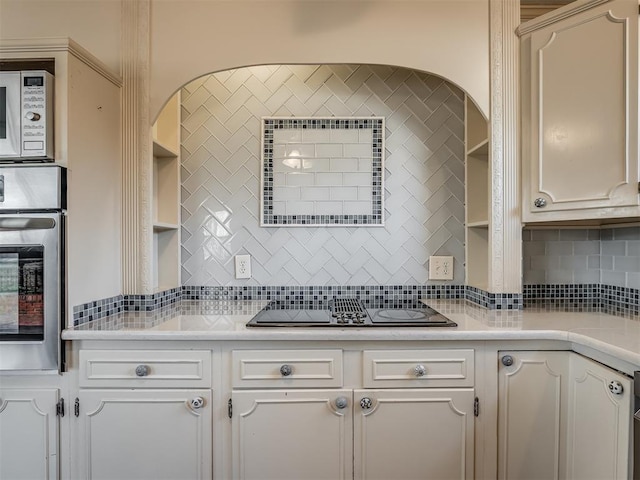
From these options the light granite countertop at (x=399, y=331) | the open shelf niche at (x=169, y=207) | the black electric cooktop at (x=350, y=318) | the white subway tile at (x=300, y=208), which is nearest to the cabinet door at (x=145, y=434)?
the light granite countertop at (x=399, y=331)

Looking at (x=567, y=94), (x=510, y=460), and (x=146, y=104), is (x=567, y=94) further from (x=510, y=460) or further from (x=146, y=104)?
(x=146, y=104)

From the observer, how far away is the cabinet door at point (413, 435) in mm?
1359

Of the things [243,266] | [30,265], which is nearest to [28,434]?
[30,265]

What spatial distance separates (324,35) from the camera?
1.70 meters

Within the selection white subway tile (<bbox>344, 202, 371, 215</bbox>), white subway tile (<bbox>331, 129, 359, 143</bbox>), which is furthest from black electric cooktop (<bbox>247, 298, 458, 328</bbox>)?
white subway tile (<bbox>331, 129, 359, 143</bbox>)

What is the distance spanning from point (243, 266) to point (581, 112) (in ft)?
5.49

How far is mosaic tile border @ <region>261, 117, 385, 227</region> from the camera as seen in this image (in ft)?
6.59

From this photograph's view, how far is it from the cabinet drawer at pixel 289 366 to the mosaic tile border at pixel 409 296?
0.58 m

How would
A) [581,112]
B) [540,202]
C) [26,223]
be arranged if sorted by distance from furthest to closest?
[540,202]
[581,112]
[26,223]

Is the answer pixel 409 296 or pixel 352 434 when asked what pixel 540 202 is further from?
pixel 352 434

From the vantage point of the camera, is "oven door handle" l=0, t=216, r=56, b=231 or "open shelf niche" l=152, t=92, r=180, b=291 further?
"open shelf niche" l=152, t=92, r=180, b=291

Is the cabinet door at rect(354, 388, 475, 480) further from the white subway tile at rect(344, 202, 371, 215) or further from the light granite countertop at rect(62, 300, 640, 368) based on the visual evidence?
the white subway tile at rect(344, 202, 371, 215)

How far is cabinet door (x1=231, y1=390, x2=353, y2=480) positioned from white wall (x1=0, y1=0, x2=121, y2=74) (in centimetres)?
158

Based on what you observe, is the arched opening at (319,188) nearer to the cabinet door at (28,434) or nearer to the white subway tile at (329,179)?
the white subway tile at (329,179)
